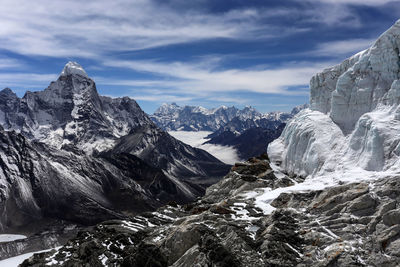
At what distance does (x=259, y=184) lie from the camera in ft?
320

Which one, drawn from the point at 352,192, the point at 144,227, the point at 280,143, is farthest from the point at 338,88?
the point at 144,227

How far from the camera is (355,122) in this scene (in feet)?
276

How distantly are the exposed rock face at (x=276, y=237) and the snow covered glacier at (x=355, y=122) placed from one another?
857 cm

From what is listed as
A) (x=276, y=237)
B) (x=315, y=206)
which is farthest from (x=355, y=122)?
(x=276, y=237)

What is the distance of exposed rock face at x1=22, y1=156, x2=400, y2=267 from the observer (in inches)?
2077

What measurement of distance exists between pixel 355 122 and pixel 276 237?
3986cm

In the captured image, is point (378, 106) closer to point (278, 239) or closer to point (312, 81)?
point (312, 81)

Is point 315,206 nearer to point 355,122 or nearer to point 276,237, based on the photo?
point 276,237

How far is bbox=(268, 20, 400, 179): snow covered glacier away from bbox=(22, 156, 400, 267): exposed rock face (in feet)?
28.1

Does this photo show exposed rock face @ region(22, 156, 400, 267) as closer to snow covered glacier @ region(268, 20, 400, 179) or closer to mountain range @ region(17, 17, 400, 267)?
mountain range @ region(17, 17, 400, 267)

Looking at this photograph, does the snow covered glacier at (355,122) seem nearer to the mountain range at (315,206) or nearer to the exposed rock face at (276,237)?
the mountain range at (315,206)

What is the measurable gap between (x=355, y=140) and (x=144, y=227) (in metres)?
54.1

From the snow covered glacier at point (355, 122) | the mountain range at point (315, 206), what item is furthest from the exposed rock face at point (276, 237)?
the snow covered glacier at point (355, 122)

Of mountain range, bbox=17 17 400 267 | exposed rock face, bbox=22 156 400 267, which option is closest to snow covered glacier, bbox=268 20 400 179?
mountain range, bbox=17 17 400 267
